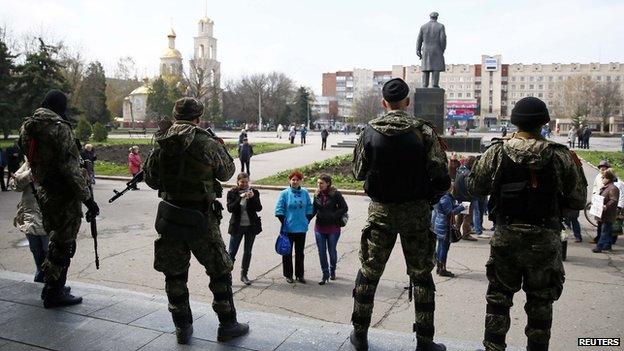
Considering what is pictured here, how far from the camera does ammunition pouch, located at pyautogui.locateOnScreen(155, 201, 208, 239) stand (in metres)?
3.90

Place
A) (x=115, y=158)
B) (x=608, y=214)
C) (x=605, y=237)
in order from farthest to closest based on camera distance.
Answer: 1. (x=115, y=158)
2. (x=605, y=237)
3. (x=608, y=214)

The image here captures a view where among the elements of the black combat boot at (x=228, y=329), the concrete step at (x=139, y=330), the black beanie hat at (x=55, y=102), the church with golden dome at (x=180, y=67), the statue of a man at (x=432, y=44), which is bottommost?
the concrete step at (x=139, y=330)

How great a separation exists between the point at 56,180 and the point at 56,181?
0.01 m

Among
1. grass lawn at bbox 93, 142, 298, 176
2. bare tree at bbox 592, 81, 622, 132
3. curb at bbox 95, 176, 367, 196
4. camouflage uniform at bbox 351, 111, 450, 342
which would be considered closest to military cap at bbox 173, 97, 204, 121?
camouflage uniform at bbox 351, 111, 450, 342

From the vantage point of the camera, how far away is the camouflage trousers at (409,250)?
3.79 meters

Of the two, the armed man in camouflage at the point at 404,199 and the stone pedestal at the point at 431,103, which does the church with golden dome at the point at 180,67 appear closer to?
the stone pedestal at the point at 431,103

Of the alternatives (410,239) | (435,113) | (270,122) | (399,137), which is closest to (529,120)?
(399,137)

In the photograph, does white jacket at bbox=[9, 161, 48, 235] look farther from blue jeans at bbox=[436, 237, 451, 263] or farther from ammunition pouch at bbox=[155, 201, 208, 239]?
blue jeans at bbox=[436, 237, 451, 263]

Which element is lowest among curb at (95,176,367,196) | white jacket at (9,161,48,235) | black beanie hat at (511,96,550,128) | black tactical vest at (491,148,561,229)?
curb at (95,176,367,196)

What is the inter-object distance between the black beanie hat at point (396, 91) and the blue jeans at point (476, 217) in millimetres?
6659

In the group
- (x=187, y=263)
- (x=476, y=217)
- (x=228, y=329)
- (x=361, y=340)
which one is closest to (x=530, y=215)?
(x=361, y=340)

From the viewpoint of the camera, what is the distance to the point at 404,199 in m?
3.76

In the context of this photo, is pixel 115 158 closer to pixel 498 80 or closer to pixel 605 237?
pixel 605 237

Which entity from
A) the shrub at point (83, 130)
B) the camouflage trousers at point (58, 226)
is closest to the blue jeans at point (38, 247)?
the camouflage trousers at point (58, 226)
